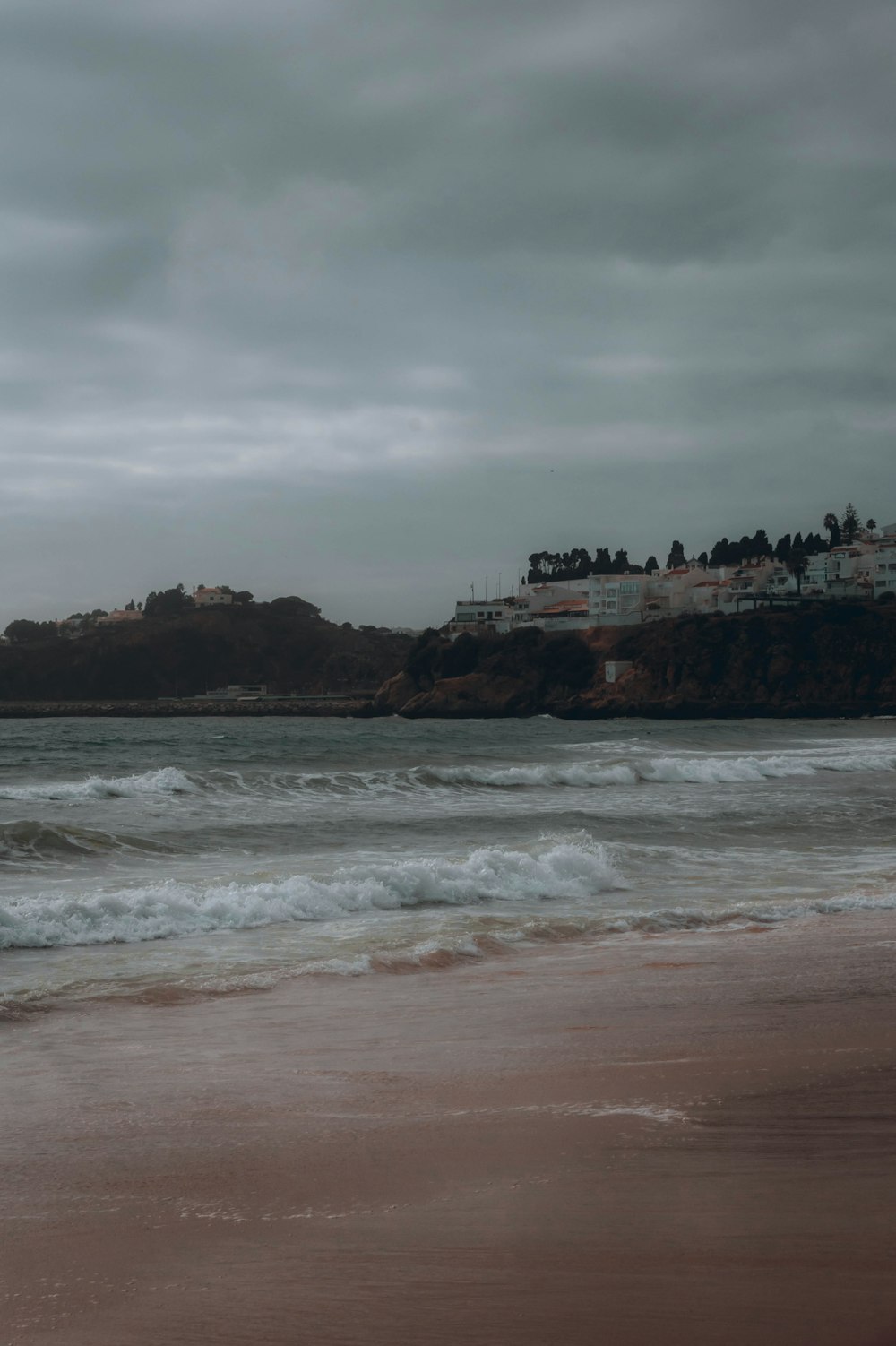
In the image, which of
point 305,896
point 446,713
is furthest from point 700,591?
point 305,896

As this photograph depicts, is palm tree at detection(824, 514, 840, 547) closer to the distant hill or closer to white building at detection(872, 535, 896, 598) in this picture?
white building at detection(872, 535, 896, 598)

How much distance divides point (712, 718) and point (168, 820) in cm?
7283

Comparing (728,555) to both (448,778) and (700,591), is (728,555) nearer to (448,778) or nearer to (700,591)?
(700,591)

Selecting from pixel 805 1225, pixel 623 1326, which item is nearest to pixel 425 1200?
pixel 623 1326

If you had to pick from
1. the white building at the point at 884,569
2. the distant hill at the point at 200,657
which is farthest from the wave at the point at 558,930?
the distant hill at the point at 200,657

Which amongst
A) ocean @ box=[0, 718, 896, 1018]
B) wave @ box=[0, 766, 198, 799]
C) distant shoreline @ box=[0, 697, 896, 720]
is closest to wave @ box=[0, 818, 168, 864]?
ocean @ box=[0, 718, 896, 1018]

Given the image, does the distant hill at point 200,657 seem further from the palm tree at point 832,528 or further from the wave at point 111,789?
the wave at point 111,789

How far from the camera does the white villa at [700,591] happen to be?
11125cm

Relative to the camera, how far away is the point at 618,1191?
3984mm

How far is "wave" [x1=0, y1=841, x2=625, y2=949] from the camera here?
9.80m

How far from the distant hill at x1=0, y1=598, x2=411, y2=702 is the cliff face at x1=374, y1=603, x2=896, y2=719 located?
132 ft

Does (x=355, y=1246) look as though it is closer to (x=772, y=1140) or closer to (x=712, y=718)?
(x=772, y=1140)

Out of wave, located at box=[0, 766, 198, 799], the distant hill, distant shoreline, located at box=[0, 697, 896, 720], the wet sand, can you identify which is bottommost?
distant shoreline, located at box=[0, 697, 896, 720]

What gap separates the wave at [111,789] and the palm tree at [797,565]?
100143mm
